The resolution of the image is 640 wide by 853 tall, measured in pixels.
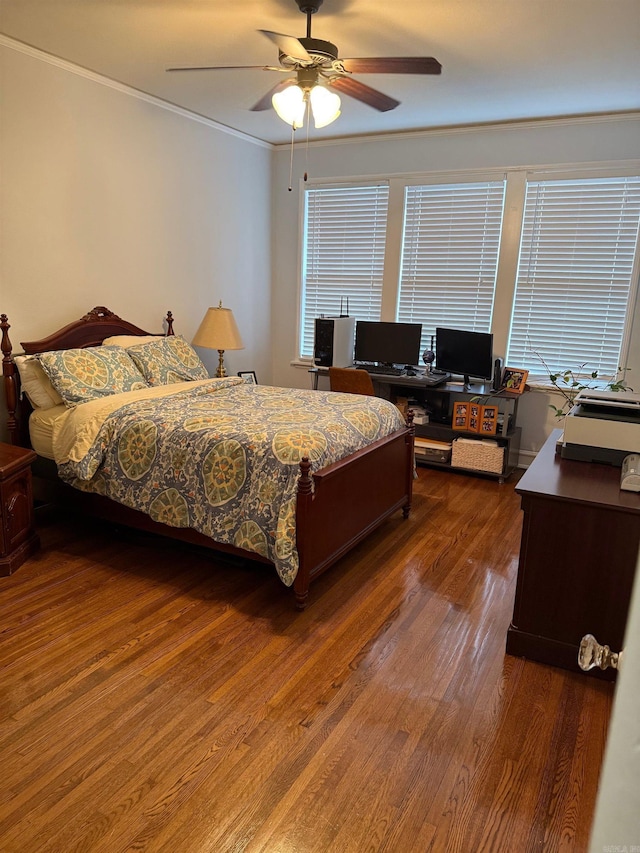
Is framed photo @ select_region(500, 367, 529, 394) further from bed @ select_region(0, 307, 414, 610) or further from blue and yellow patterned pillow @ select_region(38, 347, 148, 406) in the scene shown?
blue and yellow patterned pillow @ select_region(38, 347, 148, 406)

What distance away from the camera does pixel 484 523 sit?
12.9 ft

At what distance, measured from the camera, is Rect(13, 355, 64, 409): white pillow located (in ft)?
11.6

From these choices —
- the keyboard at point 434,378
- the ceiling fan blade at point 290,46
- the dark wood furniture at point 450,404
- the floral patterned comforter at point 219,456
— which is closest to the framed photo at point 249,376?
the dark wood furniture at point 450,404

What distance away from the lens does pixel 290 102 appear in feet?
9.21

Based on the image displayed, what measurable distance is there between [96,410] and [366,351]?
8.96 ft

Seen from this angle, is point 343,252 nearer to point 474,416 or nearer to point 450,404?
point 450,404

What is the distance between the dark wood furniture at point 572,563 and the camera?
7.28 ft

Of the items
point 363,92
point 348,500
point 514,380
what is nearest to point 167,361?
point 348,500

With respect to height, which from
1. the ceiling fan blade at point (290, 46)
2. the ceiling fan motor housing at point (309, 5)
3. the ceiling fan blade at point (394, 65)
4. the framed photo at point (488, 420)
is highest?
the ceiling fan motor housing at point (309, 5)

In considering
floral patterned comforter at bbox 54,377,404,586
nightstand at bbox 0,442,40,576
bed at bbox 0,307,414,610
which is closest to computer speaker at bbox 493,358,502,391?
bed at bbox 0,307,414,610

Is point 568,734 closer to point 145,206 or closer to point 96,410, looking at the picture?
point 96,410

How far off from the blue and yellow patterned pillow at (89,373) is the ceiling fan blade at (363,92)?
6.75 feet

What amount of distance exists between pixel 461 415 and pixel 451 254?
1.44 metres

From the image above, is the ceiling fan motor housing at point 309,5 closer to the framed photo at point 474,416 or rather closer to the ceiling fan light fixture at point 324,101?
the ceiling fan light fixture at point 324,101
